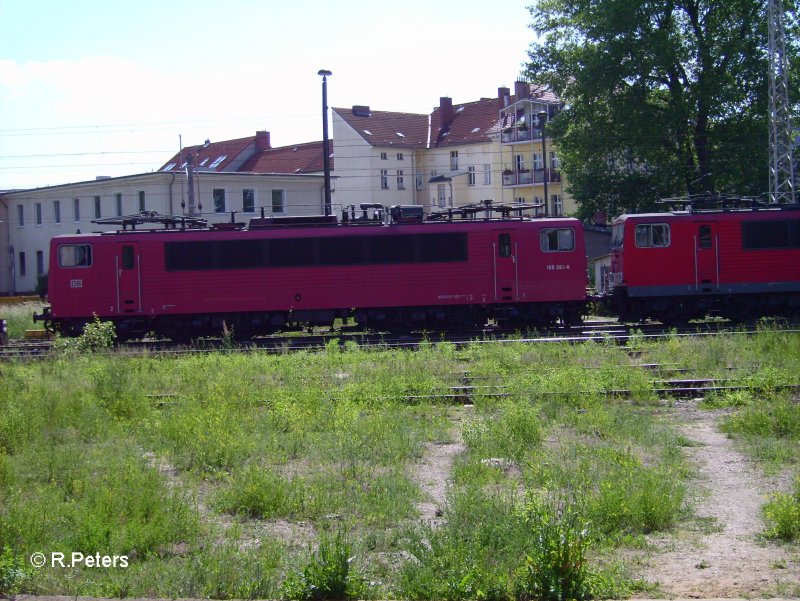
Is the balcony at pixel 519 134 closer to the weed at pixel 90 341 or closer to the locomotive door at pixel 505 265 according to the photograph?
the locomotive door at pixel 505 265

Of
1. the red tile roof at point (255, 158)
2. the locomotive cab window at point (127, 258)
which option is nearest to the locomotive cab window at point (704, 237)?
the locomotive cab window at point (127, 258)

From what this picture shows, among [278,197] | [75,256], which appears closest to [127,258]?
[75,256]

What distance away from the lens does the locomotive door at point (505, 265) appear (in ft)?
77.8

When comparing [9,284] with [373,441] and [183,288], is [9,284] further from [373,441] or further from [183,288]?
[373,441]

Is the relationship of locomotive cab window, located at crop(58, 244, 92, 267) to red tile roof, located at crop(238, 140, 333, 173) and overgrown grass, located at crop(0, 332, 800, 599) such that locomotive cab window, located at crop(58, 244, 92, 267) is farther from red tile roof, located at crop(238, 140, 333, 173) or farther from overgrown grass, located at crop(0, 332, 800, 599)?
red tile roof, located at crop(238, 140, 333, 173)

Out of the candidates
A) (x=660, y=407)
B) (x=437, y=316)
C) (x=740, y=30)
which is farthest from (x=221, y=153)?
(x=660, y=407)

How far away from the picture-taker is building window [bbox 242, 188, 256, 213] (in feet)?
171

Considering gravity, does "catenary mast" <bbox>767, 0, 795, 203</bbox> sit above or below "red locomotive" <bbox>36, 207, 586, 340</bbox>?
above

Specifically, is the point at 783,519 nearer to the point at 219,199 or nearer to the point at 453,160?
the point at 219,199

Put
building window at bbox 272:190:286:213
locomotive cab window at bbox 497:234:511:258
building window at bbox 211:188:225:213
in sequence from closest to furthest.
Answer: locomotive cab window at bbox 497:234:511:258 < building window at bbox 211:188:225:213 < building window at bbox 272:190:286:213

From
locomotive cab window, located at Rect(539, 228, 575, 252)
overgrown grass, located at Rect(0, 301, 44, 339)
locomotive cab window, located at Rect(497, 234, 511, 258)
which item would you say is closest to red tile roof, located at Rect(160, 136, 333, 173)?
overgrown grass, located at Rect(0, 301, 44, 339)

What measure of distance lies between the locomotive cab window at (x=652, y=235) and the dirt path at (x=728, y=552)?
635 inches

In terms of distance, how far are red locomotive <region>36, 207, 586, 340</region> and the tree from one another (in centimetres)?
1368

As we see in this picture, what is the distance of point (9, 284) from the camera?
183 feet
